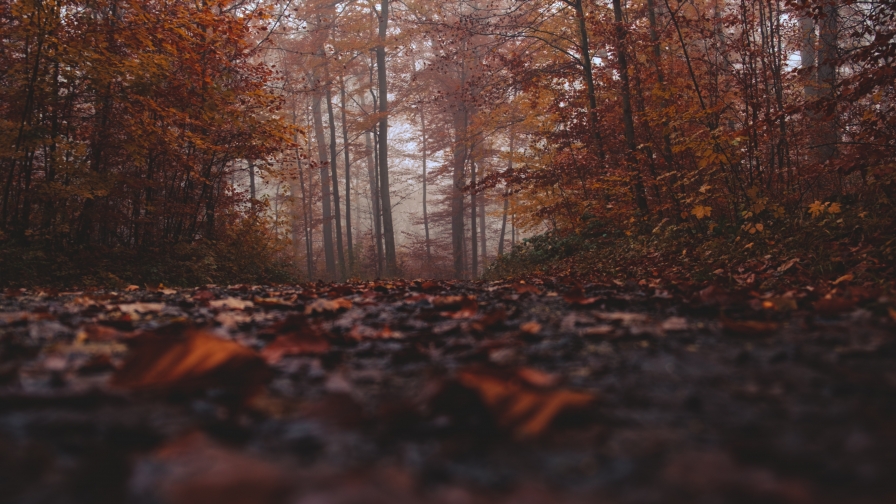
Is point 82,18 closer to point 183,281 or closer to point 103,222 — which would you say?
point 103,222

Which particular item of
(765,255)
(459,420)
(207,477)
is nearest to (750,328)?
→ (459,420)

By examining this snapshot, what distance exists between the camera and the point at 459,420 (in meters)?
0.90

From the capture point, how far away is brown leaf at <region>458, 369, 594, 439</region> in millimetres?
850

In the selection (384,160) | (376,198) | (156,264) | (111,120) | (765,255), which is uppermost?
(384,160)

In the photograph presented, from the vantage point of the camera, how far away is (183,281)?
28.2 feet

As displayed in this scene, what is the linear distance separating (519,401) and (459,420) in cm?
11

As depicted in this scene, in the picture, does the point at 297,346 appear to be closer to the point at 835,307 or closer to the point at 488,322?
the point at 488,322

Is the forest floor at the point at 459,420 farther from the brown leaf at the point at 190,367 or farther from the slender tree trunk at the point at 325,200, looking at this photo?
the slender tree trunk at the point at 325,200

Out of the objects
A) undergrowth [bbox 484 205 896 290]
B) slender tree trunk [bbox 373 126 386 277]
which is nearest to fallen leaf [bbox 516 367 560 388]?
undergrowth [bbox 484 205 896 290]

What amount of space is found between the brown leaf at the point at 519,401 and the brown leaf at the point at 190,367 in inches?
18.5

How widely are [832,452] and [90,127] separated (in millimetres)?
10209

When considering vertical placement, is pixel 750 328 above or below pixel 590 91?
below

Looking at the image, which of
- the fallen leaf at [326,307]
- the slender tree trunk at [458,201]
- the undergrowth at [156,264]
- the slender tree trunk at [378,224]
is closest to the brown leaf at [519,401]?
the fallen leaf at [326,307]

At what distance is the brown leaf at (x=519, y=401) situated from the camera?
85 centimetres
